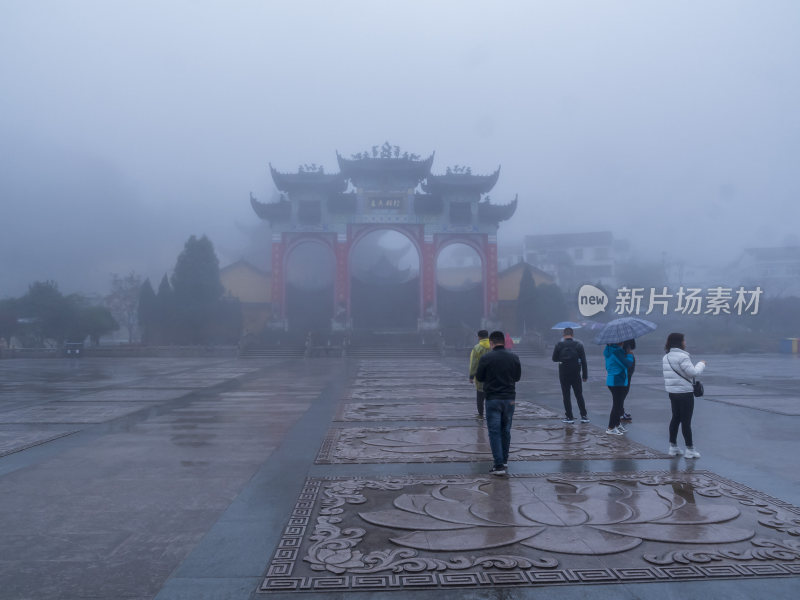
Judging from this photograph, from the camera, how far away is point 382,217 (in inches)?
1642

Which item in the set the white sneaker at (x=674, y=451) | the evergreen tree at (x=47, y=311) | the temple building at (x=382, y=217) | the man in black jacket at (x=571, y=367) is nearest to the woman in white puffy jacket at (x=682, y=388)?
the white sneaker at (x=674, y=451)

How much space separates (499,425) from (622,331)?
293cm

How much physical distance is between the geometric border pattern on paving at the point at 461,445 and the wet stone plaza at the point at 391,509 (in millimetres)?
42

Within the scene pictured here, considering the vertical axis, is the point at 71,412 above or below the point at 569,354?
below

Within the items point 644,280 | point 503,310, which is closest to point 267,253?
point 503,310

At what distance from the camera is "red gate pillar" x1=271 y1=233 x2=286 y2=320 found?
1608 inches

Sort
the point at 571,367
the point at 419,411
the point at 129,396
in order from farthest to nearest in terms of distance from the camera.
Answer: the point at 129,396, the point at 419,411, the point at 571,367

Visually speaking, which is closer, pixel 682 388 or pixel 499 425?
pixel 499 425

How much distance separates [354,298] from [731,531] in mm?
42044

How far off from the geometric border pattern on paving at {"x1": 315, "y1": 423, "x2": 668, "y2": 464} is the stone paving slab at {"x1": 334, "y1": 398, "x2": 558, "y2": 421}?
0.98 meters

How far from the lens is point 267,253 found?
7400cm

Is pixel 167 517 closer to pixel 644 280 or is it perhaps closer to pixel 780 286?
pixel 644 280

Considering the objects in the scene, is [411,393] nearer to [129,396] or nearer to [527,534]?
[129,396]

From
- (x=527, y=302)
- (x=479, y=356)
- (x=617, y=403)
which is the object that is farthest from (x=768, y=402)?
(x=527, y=302)
